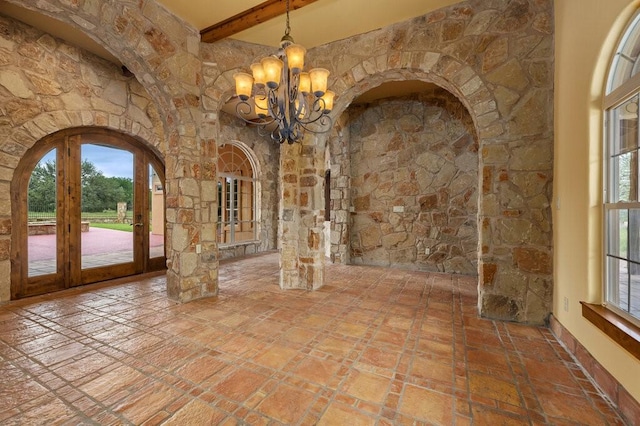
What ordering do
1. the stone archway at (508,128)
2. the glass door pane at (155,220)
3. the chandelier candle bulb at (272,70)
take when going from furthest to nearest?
the glass door pane at (155,220), the stone archway at (508,128), the chandelier candle bulb at (272,70)

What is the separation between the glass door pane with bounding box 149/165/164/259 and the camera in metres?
4.60

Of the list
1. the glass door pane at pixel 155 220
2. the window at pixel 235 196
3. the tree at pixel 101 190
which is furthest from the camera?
the window at pixel 235 196

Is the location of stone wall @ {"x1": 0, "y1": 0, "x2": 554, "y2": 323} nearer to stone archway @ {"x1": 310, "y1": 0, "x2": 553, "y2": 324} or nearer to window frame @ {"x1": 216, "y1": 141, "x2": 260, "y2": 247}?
stone archway @ {"x1": 310, "y1": 0, "x2": 553, "y2": 324}

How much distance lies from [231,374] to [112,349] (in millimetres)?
1083

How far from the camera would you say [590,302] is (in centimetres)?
180

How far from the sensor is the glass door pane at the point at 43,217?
329 cm

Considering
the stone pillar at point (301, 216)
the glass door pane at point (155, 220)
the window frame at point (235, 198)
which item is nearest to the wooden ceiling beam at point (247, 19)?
the stone pillar at point (301, 216)

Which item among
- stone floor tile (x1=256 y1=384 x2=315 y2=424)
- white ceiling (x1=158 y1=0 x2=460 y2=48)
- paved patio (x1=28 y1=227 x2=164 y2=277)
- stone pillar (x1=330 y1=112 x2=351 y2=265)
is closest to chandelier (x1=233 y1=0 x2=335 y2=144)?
white ceiling (x1=158 y1=0 x2=460 y2=48)

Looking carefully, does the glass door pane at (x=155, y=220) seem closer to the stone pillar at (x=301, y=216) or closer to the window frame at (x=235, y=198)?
the window frame at (x=235, y=198)

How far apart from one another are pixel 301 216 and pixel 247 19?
2.37 meters

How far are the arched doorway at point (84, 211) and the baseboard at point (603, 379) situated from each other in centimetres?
541

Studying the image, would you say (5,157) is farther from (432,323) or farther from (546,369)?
(546,369)

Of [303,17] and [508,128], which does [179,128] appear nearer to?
[303,17]

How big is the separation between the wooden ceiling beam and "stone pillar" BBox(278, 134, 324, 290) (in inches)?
54.6
